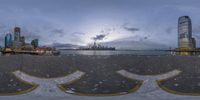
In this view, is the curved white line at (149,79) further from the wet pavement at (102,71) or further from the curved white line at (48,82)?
the curved white line at (48,82)

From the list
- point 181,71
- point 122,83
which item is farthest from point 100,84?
point 181,71

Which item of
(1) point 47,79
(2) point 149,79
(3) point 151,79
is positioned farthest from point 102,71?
(1) point 47,79

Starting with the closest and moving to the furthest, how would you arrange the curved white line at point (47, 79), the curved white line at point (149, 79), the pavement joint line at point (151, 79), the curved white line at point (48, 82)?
the curved white line at point (48, 82)
the curved white line at point (149, 79)
the pavement joint line at point (151, 79)
the curved white line at point (47, 79)

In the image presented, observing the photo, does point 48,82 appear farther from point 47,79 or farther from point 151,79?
point 151,79

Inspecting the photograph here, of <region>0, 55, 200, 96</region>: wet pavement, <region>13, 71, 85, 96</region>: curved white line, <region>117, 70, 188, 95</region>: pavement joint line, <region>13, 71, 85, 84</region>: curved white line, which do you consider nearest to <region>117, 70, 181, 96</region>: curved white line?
<region>117, 70, 188, 95</region>: pavement joint line

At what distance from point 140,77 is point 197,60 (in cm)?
501

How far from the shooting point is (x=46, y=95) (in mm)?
15531

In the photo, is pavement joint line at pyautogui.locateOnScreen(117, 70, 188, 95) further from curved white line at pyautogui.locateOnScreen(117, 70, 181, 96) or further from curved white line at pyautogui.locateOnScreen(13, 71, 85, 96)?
curved white line at pyautogui.locateOnScreen(13, 71, 85, 96)

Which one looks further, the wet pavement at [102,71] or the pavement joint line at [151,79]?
the wet pavement at [102,71]

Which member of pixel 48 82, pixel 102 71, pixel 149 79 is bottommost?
pixel 48 82

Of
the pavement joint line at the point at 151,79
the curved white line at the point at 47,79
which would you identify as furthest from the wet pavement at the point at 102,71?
the curved white line at the point at 47,79

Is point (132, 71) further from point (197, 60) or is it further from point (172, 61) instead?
point (197, 60)

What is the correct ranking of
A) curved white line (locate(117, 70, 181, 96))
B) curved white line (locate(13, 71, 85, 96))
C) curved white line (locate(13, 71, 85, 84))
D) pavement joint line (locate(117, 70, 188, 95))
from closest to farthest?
1. curved white line (locate(13, 71, 85, 96))
2. curved white line (locate(117, 70, 181, 96))
3. pavement joint line (locate(117, 70, 188, 95))
4. curved white line (locate(13, 71, 85, 84))

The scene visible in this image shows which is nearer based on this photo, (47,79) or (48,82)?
(48,82)
